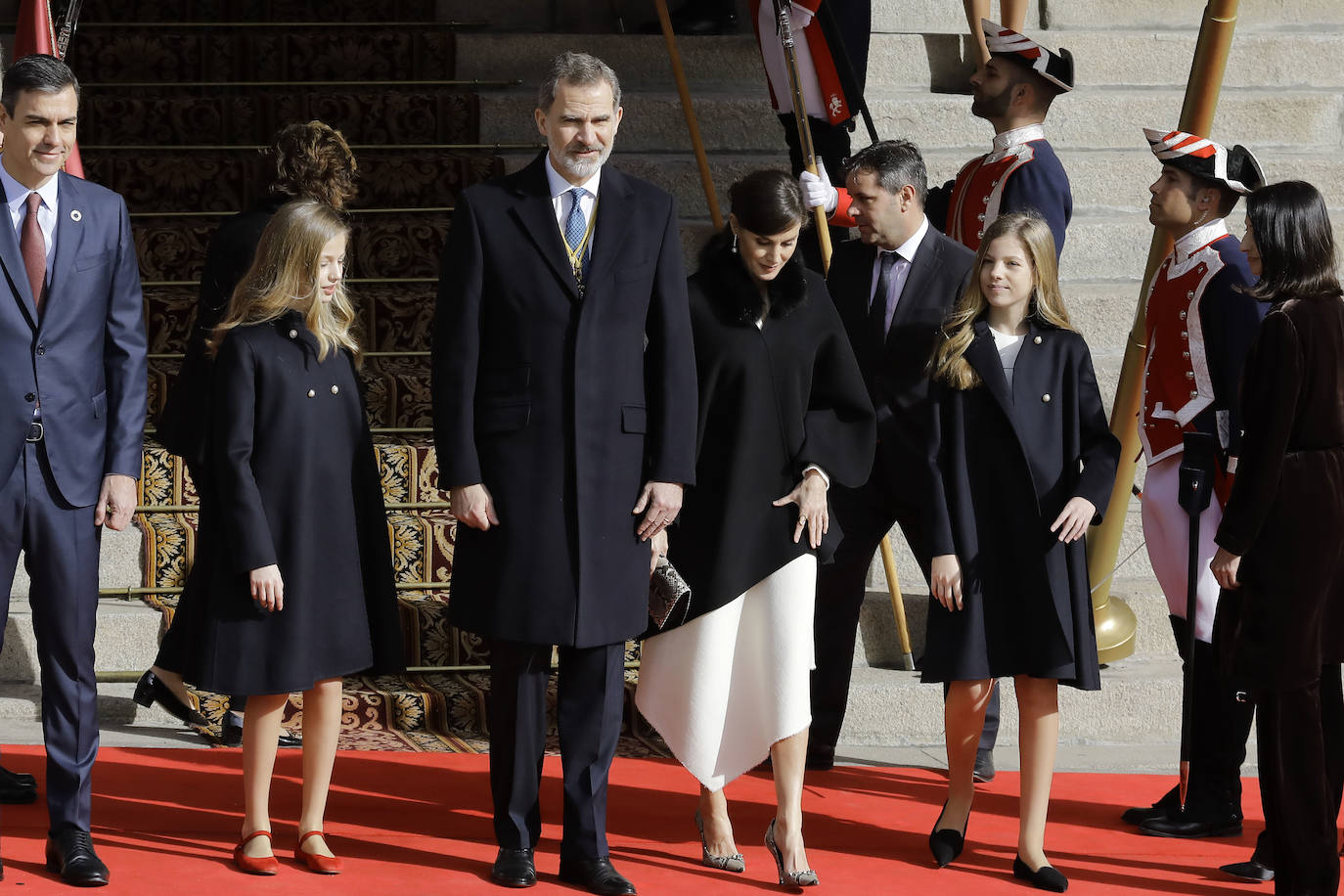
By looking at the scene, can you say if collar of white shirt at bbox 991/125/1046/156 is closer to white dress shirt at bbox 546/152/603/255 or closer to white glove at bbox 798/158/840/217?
white glove at bbox 798/158/840/217

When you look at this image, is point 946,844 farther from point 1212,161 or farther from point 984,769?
point 1212,161

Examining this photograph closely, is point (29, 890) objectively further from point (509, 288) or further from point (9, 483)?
point (509, 288)

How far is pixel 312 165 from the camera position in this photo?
396cm

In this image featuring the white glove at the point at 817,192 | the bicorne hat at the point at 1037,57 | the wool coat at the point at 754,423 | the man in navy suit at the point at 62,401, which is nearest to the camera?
the man in navy suit at the point at 62,401

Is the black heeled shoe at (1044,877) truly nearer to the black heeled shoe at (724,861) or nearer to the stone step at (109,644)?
the black heeled shoe at (724,861)

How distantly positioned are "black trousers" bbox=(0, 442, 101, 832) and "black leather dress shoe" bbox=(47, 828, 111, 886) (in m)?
0.03

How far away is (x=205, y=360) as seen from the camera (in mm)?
3746

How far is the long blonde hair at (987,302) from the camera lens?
→ 11.8 ft

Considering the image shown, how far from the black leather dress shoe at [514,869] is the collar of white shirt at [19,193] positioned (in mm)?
1523

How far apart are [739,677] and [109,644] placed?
74.2 inches

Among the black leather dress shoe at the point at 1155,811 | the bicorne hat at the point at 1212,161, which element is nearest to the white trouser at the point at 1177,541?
the black leather dress shoe at the point at 1155,811

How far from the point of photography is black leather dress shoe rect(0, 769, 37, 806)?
3.77 meters

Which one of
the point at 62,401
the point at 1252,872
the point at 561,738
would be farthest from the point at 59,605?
the point at 1252,872

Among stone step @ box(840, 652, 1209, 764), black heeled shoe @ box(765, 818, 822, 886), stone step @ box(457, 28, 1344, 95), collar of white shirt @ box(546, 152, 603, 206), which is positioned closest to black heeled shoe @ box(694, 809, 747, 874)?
black heeled shoe @ box(765, 818, 822, 886)
